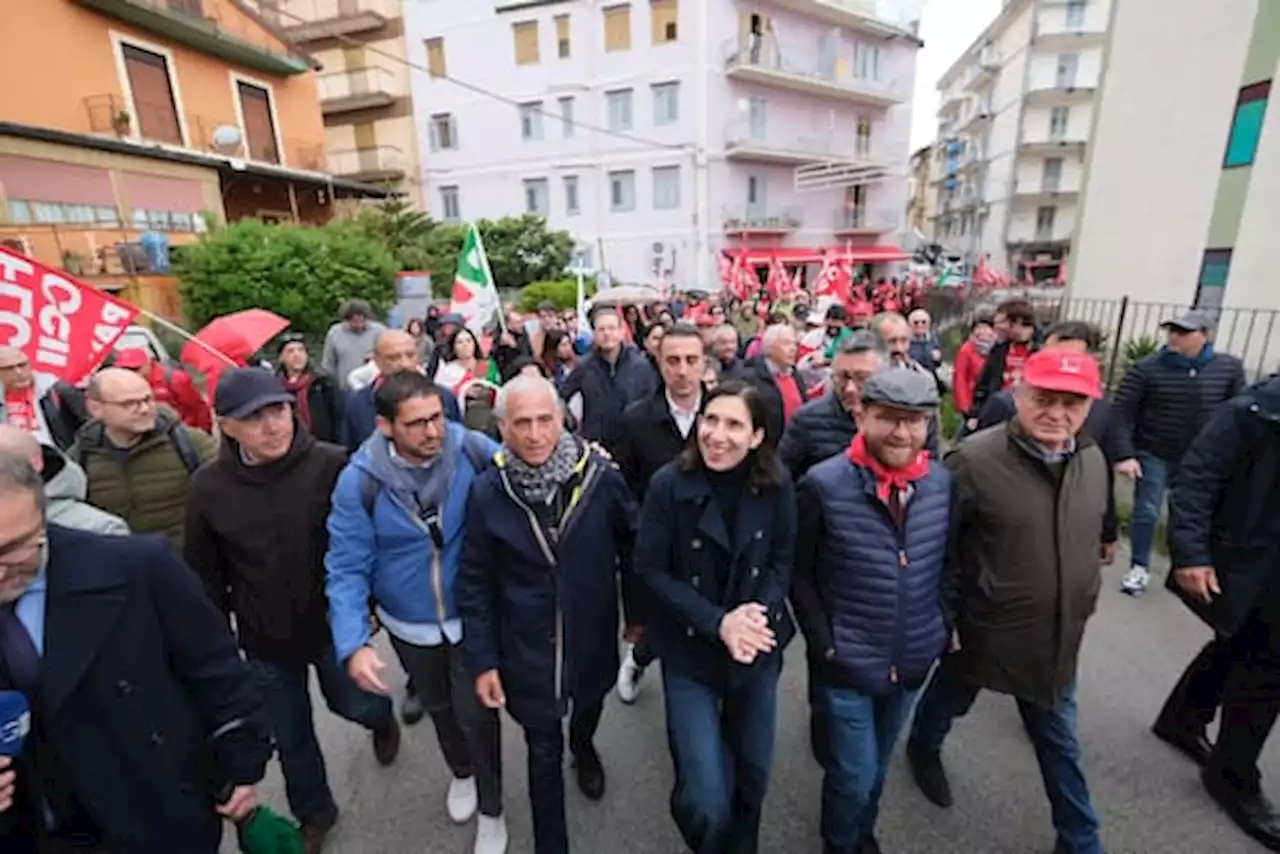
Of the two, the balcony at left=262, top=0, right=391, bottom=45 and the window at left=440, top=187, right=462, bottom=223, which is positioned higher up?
the balcony at left=262, top=0, right=391, bottom=45

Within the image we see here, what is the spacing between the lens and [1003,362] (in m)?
5.00

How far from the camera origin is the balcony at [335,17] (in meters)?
27.3

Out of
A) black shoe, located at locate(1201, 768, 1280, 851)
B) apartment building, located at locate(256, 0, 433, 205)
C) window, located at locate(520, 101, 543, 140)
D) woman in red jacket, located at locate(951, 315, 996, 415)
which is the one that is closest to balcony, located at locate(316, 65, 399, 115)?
apartment building, located at locate(256, 0, 433, 205)

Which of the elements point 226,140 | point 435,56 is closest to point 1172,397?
point 226,140

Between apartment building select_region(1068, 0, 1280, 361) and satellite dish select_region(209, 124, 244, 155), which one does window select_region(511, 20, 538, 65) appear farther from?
apartment building select_region(1068, 0, 1280, 361)

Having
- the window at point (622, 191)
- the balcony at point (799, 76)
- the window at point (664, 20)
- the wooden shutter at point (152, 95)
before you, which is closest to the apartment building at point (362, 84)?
the window at point (622, 191)

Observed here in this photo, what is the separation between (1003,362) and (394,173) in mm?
30002

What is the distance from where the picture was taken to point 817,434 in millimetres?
3182

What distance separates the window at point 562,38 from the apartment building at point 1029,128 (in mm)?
26996

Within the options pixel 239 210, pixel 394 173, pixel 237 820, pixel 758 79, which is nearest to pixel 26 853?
pixel 237 820

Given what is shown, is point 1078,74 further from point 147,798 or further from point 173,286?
point 147,798

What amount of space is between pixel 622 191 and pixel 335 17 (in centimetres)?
1454

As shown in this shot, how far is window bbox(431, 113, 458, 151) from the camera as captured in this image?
93.1 ft

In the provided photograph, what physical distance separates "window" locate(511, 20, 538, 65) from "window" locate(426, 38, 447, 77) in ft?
11.7
